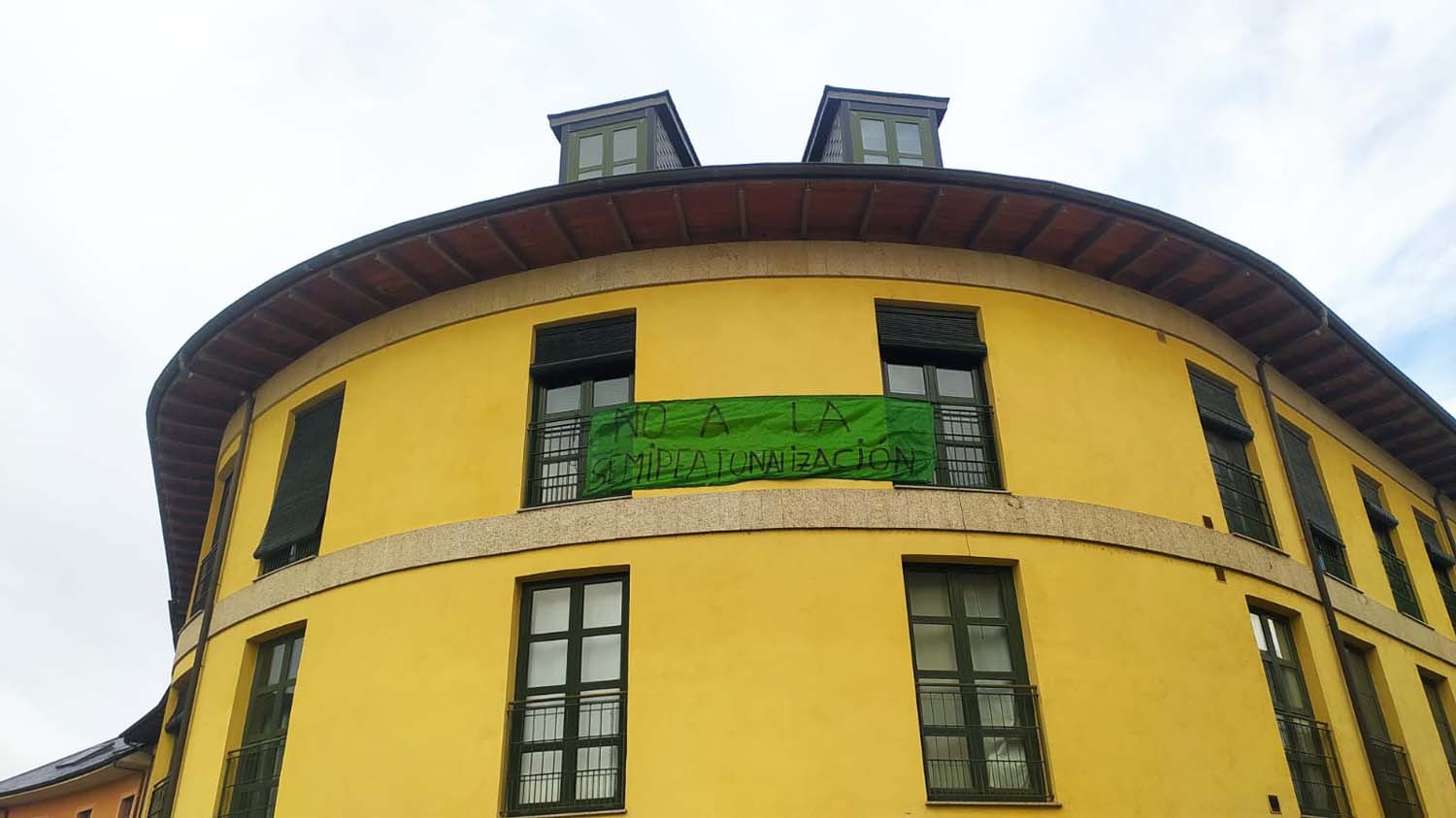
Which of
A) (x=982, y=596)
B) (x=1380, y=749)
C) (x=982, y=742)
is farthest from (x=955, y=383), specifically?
(x=1380, y=749)

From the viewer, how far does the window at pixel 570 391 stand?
12.5m

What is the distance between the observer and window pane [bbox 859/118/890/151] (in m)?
16.2

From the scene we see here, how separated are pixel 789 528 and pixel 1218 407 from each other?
21.1ft

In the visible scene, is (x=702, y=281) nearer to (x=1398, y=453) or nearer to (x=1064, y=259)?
(x=1064, y=259)

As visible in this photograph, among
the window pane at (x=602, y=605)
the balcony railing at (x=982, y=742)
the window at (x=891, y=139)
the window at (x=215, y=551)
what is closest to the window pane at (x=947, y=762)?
the balcony railing at (x=982, y=742)

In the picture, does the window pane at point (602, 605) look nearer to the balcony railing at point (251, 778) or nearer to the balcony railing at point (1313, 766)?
the balcony railing at point (251, 778)

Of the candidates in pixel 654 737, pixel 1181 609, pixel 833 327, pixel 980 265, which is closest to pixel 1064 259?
pixel 980 265

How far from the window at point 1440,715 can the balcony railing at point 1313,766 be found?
3906 millimetres

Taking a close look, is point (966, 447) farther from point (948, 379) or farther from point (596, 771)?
point (596, 771)

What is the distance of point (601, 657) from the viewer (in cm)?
1135

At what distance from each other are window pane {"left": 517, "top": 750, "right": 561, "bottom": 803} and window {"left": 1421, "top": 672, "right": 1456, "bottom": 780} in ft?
38.8

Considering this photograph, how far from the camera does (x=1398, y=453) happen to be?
18.3 metres

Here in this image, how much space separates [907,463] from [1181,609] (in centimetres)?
333

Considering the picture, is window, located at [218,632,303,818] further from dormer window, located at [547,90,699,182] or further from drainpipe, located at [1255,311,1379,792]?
drainpipe, located at [1255,311,1379,792]
